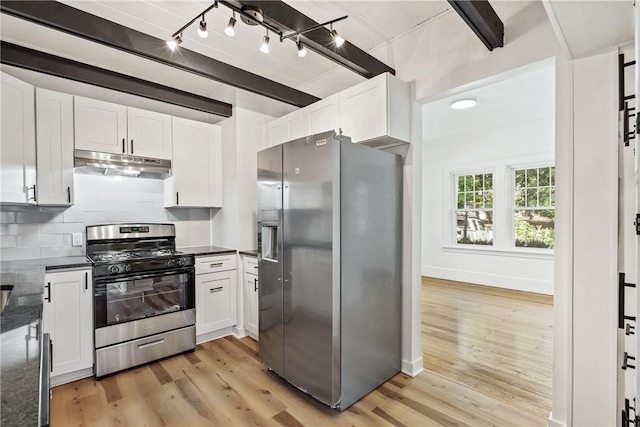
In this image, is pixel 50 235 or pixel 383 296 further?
pixel 50 235

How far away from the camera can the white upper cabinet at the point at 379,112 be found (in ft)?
7.76

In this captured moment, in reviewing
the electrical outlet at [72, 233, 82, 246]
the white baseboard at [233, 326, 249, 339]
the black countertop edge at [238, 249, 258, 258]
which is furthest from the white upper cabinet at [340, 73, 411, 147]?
the electrical outlet at [72, 233, 82, 246]

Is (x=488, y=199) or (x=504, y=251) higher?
(x=488, y=199)

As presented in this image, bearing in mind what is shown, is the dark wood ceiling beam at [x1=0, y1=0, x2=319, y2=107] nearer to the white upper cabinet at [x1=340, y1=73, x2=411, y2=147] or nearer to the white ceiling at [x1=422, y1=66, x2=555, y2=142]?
the white upper cabinet at [x1=340, y1=73, x2=411, y2=147]

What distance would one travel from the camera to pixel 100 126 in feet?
9.32

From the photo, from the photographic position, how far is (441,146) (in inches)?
243

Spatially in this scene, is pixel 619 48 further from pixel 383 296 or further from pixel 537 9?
pixel 383 296

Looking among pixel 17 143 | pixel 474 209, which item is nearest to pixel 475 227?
pixel 474 209

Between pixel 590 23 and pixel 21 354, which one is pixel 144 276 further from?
pixel 590 23

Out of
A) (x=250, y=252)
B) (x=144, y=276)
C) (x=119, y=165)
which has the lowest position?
(x=144, y=276)

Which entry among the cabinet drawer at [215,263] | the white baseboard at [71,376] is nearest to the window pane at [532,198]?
the cabinet drawer at [215,263]

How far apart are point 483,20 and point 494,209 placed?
4443 millimetres

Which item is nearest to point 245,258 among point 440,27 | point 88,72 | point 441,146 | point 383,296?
point 383,296

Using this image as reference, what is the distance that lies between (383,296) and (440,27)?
2.18 m
